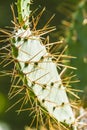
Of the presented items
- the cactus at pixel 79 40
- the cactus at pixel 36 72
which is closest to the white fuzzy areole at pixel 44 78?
the cactus at pixel 36 72

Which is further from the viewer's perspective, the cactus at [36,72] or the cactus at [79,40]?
the cactus at [79,40]

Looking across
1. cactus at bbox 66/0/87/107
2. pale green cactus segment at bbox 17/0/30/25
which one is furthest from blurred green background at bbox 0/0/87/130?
pale green cactus segment at bbox 17/0/30/25

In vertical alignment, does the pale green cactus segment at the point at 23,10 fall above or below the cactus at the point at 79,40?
above

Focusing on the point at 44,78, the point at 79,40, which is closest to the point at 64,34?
the point at 79,40

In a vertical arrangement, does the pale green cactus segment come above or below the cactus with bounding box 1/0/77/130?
above

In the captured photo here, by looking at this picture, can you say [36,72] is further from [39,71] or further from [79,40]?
[79,40]

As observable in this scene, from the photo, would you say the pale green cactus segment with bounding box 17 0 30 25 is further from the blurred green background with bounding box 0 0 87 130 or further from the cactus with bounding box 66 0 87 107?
the cactus with bounding box 66 0 87 107

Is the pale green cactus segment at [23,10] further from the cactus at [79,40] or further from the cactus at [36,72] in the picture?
the cactus at [79,40]
